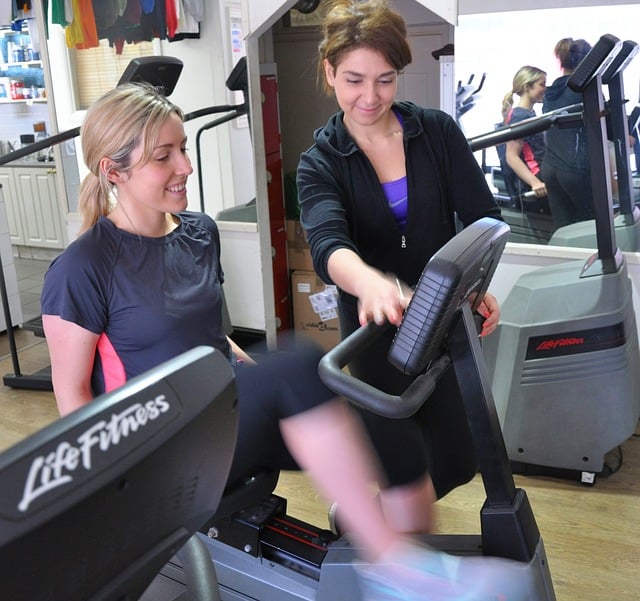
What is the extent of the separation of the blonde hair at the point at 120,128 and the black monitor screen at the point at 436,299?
918 millimetres

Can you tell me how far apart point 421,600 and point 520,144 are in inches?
94.3

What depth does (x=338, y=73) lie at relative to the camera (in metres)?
1.82

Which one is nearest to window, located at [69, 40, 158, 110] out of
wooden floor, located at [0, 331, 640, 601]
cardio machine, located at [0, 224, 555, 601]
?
wooden floor, located at [0, 331, 640, 601]

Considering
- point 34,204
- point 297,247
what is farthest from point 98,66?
point 34,204

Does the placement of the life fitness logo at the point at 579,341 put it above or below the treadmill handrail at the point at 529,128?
below

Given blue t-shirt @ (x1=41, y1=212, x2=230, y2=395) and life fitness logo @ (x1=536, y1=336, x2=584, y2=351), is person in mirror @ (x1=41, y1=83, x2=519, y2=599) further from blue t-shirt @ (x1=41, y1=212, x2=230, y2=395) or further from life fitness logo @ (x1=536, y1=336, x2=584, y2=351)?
life fitness logo @ (x1=536, y1=336, x2=584, y2=351)

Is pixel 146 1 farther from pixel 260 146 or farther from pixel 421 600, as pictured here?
pixel 421 600

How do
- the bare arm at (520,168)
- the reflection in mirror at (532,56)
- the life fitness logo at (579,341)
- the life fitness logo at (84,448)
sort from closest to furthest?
the life fitness logo at (84,448)
the life fitness logo at (579,341)
the reflection in mirror at (532,56)
the bare arm at (520,168)

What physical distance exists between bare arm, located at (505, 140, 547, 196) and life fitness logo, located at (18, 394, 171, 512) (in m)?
2.90

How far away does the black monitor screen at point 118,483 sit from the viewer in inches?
21.4

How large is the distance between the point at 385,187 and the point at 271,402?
66 cm

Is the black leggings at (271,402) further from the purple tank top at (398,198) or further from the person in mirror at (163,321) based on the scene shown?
the purple tank top at (398,198)

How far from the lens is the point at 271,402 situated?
153 centimetres

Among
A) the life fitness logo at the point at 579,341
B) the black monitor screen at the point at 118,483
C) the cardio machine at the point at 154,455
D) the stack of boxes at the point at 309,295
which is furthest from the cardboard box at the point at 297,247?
the black monitor screen at the point at 118,483
